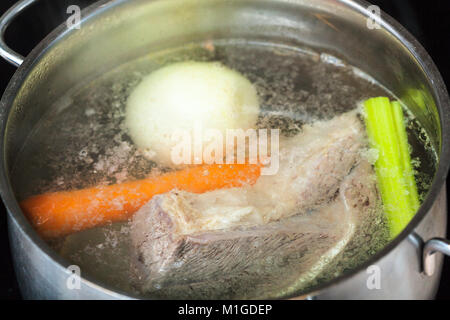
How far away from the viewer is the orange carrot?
128cm

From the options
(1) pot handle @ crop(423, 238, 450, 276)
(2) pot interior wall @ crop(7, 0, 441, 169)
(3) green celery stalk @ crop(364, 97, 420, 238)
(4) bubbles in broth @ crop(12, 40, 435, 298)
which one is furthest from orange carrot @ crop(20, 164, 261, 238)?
(1) pot handle @ crop(423, 238, 450, 276)

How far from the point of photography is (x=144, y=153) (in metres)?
1.43

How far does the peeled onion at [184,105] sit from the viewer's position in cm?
146

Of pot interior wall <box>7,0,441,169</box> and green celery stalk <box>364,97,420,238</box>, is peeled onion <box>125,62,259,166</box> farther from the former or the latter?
green celery stalk <box>364,97,420,238</box>

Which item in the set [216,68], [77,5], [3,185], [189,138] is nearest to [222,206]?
[189,138]

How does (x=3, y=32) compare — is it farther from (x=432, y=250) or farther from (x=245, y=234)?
(x=432, y=250)

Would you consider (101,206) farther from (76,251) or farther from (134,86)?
(134,86)

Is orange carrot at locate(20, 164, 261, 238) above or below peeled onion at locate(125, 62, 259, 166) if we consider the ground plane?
below

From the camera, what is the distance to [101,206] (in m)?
1.31

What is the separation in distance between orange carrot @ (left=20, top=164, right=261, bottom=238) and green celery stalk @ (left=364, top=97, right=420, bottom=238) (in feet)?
0.96

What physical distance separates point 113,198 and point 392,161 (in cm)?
65

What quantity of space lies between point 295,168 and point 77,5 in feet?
3.36

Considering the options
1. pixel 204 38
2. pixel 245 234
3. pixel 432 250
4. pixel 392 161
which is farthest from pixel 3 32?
pixel 432 250

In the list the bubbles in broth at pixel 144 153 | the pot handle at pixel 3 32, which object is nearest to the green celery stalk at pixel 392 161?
the bubbles in broth at pixel 144 153
